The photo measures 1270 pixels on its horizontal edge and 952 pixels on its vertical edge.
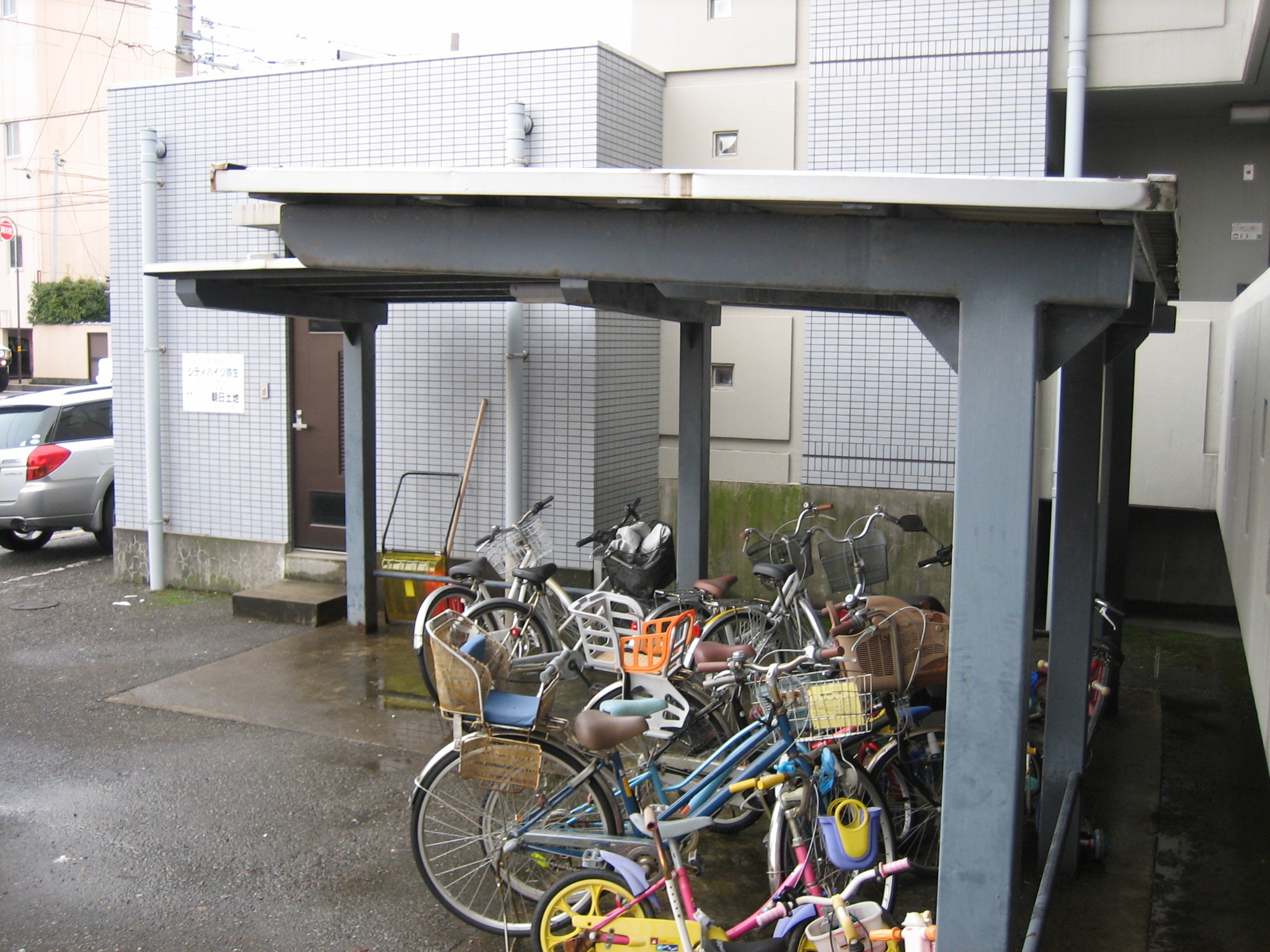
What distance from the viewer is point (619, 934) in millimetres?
3279

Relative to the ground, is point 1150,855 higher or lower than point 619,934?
lower

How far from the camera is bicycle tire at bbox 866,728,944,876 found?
420 centimetres

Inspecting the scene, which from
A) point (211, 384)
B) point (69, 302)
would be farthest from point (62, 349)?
point (211, 384)

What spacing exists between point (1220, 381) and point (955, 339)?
→ 230 inches

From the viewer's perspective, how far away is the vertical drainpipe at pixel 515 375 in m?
7.75

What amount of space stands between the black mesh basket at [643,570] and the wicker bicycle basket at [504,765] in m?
3.13

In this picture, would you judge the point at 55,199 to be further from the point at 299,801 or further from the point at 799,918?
the point at 799,918

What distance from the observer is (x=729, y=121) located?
8.26 m

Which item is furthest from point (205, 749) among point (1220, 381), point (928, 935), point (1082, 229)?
point (1220, 381)

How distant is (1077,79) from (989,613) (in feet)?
19.5

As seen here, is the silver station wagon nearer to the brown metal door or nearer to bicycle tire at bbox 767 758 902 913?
the brown metal door

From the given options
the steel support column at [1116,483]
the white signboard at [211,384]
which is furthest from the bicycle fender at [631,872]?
the white signboard at [211,384]

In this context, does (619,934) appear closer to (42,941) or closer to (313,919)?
(313,919)

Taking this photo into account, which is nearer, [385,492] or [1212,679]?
[1212,679]
